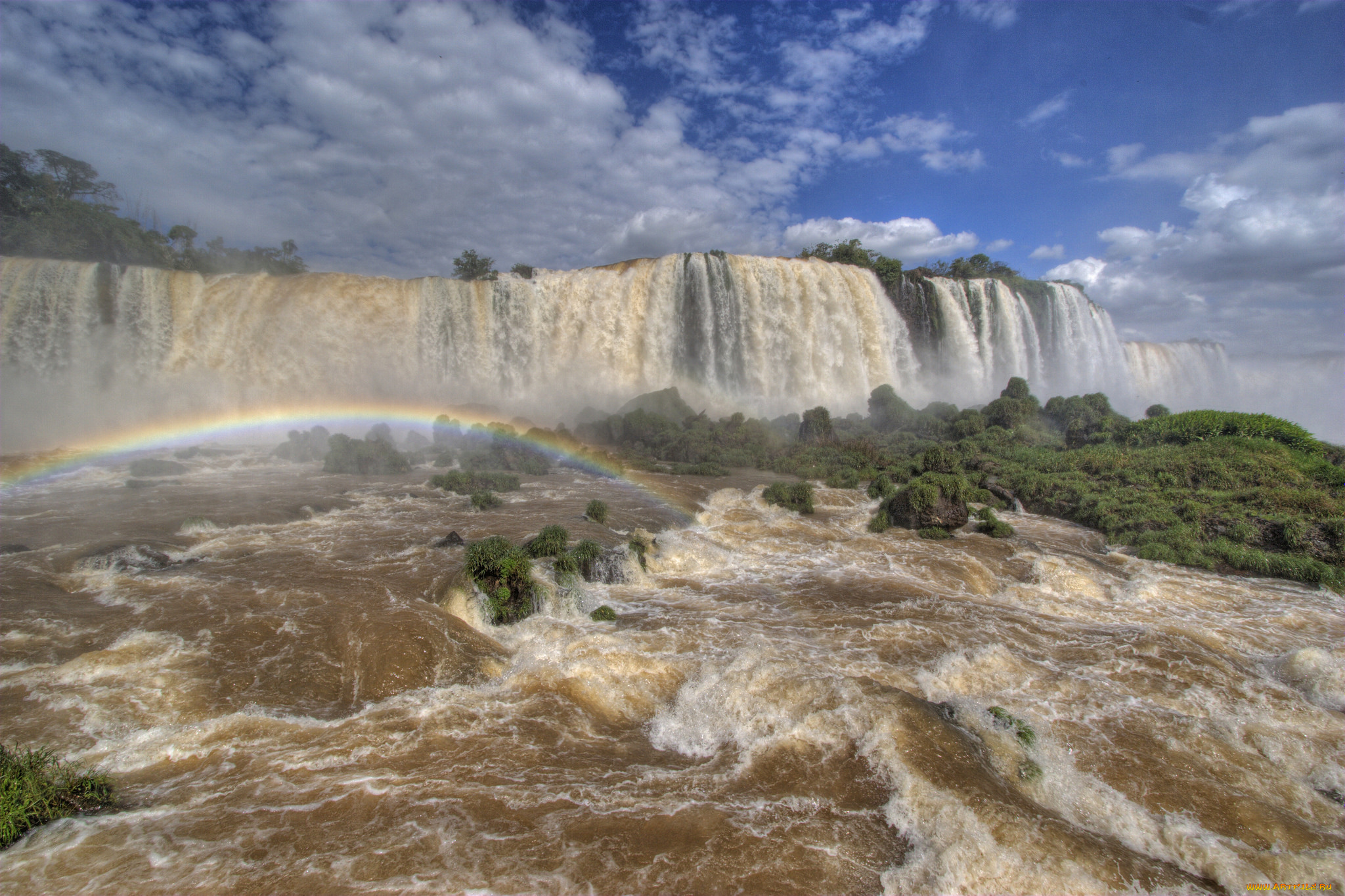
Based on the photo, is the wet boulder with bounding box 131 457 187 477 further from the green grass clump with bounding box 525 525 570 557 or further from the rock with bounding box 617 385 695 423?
the green grass clump with bounding box 525 525 570 557

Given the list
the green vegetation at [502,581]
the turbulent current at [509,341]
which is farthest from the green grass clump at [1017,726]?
the turbulent current at [509,341]

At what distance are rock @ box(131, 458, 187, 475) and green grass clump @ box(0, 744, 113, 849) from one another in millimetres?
19996

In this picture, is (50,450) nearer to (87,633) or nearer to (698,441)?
(87,633)

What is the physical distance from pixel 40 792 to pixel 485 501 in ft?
37.1

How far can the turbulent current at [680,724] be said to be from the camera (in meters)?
3.91

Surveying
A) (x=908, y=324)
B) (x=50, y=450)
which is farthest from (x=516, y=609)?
(x=908, y=324)

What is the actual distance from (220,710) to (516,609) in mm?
3398

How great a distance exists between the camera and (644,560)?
10844mm

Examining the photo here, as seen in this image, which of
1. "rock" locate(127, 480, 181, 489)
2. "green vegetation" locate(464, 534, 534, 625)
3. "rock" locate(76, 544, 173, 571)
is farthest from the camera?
"rock" locate(127, 480, 181, 489)

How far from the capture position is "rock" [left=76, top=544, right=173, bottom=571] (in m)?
9.62

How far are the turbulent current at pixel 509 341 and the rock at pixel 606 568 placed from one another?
2119 centimetres

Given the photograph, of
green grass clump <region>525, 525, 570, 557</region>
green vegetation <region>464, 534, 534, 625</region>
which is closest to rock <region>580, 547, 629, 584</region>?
green grass clump <region>525, 525, 570, 557</region>

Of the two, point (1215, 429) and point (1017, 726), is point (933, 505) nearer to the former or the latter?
point (1017, 726)

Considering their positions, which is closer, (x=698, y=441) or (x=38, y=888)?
(x=38, y=888)
